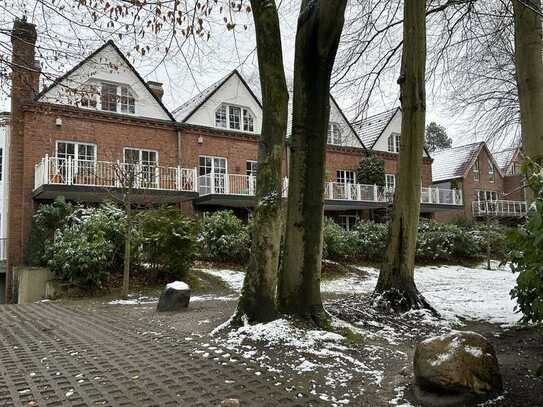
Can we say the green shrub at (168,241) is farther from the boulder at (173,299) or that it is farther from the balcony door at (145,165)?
the boulder at (173,299)

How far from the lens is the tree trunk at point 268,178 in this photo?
589 cm

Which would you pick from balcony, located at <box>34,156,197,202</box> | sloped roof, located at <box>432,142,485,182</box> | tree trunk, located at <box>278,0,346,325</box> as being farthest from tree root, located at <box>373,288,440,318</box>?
sloped roof, located at <box>432,142,485,182</box>

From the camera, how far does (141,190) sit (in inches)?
624

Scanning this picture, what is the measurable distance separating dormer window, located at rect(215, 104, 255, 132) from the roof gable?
→ 32 cm

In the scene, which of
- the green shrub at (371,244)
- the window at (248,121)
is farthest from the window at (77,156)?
the green shrub at (371,244)

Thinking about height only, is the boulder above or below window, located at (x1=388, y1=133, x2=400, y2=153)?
below

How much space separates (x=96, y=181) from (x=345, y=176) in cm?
1569

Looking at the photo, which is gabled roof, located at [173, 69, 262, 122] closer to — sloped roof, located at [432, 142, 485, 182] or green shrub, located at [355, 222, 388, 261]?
green shrub, located at [355, 222, 388, 261]

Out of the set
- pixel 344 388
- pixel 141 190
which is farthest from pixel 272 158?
pixel 141 190

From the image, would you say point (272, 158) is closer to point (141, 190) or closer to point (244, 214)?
point (141, 190)

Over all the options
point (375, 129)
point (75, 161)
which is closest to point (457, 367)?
point (75, 161)

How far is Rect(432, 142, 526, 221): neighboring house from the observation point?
36.7 m

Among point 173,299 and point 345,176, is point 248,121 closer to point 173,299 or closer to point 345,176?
point 345,176

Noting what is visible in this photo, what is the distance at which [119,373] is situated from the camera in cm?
428
